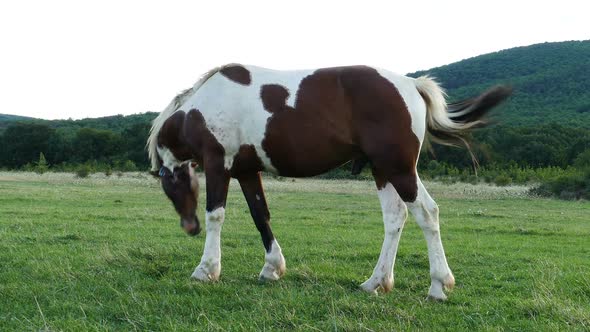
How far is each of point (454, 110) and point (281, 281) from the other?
2.72 m

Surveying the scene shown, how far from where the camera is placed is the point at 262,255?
325 inches

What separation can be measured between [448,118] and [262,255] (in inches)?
142

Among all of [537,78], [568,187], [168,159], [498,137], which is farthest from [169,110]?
[537,78]

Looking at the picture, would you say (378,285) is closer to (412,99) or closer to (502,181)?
(412,99)

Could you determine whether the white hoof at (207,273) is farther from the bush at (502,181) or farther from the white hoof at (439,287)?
the bush at (502,181)

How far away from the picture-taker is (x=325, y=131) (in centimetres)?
581

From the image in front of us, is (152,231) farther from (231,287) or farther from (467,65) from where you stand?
(467,65)

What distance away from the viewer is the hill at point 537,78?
78688 millimetres

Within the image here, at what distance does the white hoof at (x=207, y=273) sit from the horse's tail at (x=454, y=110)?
9.43 ft

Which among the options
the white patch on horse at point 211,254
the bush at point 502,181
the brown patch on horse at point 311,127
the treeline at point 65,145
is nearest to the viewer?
the brown patch on horse at point 311,127

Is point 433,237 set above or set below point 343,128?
below

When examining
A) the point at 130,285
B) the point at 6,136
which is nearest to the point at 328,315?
the point at 130,285

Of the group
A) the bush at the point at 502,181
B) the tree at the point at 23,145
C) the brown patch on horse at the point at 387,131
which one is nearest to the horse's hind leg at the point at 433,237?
the brown patch on horse at the point at 387,131

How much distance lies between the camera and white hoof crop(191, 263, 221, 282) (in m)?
6.17
